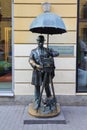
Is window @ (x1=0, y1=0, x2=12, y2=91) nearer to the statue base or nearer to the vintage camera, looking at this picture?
the statue base

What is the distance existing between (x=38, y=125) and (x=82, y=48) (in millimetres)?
3140

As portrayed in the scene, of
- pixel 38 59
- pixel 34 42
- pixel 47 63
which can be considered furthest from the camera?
pixel 34 42

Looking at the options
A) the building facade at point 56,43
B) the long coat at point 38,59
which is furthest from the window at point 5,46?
the long coat at point 38,59

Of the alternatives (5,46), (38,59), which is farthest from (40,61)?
(5,46)

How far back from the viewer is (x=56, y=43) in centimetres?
997

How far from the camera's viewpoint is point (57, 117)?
8.56 meters

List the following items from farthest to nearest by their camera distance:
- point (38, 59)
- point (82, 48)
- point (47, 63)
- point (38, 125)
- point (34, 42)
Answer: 1. point (82, 48)
2. point (34, 42)
3. point (38, 59)
4. point (47, 63)
5. point (38, 125)

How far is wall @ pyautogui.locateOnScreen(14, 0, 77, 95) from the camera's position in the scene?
389 inches

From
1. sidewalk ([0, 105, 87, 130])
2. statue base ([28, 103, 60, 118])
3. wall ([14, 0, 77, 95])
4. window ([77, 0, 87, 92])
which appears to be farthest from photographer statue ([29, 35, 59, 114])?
window ([77, 0, 87, 92])

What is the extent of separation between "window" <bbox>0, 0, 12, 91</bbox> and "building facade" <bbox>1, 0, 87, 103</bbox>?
20 cm

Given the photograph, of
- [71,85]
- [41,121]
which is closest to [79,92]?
[71,85]

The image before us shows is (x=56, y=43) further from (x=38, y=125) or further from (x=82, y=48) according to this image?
(x=38, y=125)

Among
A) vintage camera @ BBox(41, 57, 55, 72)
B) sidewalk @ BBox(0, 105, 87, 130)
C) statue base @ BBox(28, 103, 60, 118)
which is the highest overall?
vintage camera @ BBox(41, 57, 55, 72)

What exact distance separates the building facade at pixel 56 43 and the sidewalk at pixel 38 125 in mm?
541
